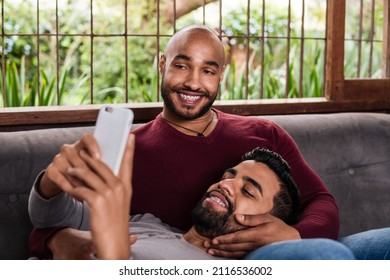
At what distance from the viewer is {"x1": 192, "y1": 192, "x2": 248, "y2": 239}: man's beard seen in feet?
6.20

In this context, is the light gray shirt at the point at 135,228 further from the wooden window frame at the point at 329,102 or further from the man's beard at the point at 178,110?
the wooden window frame at the point at 329,102

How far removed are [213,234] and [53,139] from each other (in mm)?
682

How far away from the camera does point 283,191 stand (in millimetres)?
2002

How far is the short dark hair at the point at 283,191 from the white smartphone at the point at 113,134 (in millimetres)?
733

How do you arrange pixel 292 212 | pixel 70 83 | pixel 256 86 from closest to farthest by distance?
pixel 292 212, pixel 256 86, pixel 70 83

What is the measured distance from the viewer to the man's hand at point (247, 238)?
6.12 feet

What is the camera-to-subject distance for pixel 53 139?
2.27 meters

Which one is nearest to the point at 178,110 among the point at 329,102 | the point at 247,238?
the point at 247,238

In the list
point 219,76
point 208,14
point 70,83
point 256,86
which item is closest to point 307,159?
point 219,76

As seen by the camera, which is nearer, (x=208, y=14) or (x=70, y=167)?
(x=70, y=167)

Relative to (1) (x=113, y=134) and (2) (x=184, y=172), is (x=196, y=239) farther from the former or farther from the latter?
(1) (x=113, y=134)

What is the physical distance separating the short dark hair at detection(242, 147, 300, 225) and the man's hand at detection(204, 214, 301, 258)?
0.30ft

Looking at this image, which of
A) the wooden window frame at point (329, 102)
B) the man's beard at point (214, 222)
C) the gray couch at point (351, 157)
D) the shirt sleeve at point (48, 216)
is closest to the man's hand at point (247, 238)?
the man's beard at point (214, 222)
